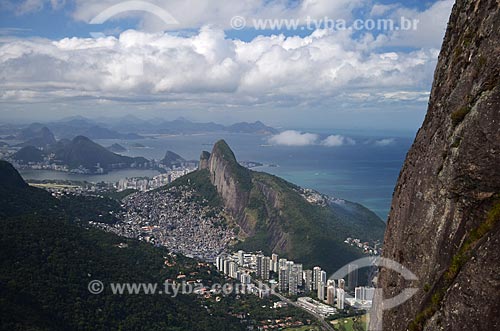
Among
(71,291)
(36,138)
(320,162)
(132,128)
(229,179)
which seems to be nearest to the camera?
(71,291)

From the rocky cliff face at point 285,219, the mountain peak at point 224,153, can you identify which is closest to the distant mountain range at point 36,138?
the mountain peak at point 224,153

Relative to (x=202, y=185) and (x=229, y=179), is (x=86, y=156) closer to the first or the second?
(x=202, y=185)

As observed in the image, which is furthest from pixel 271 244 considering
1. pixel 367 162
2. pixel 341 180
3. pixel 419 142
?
pixel 367 162

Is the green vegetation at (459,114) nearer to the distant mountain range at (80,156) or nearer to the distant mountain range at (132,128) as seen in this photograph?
the distant mountain range at (80,156)

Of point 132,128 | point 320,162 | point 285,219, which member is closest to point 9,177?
point 285,219

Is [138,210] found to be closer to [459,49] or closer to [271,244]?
[271,244]

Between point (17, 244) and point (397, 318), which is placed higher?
point (397, 318)

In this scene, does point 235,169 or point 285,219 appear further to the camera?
point 235,169

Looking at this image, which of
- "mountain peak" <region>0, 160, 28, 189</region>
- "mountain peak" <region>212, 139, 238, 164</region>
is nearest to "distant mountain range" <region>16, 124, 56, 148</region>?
"mountain peak" <region>212, 139, 238, 164</region>
